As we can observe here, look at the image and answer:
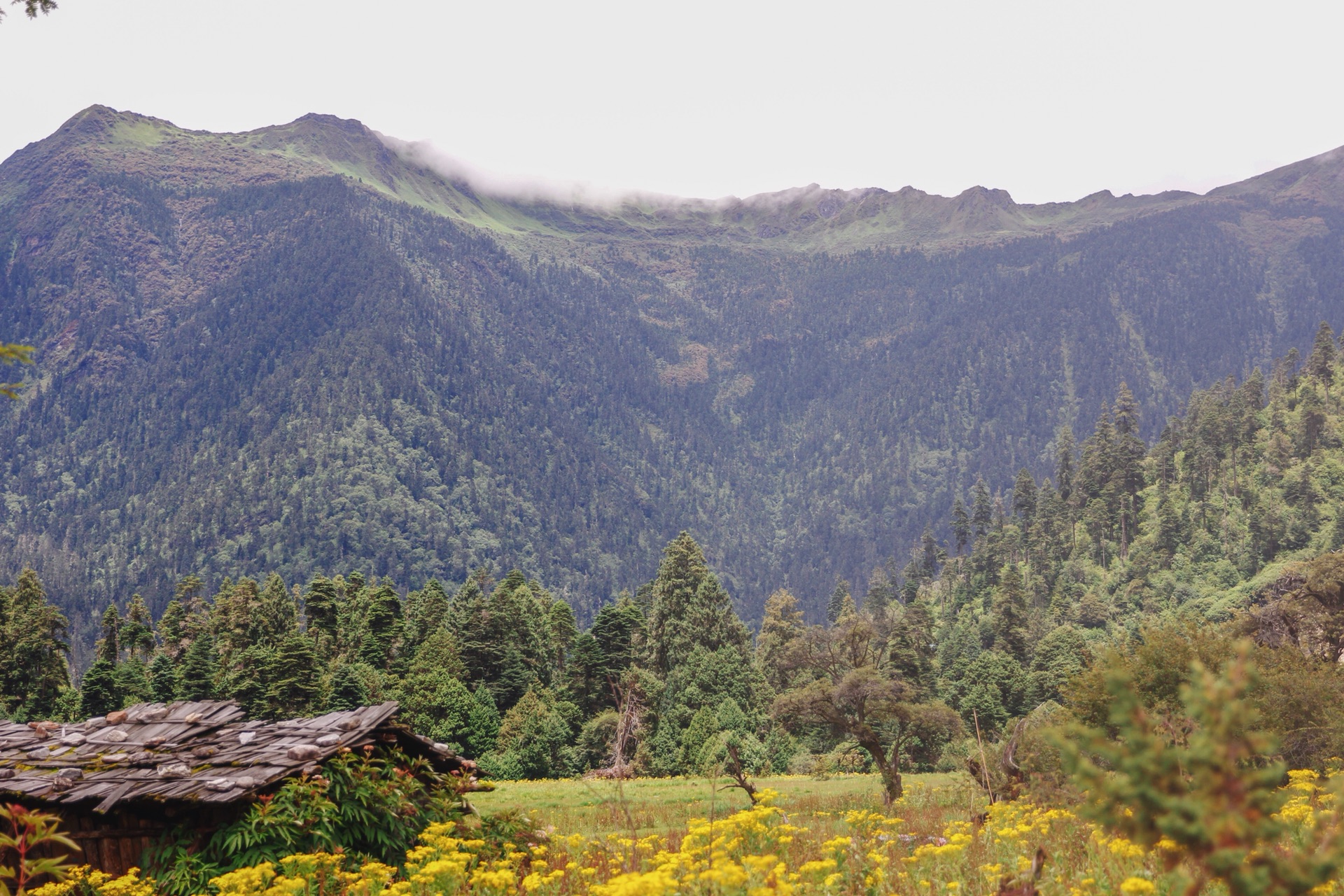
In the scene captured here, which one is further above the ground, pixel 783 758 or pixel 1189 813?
pixel 1189 813

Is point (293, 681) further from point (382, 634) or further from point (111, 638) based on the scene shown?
point (111, 638)

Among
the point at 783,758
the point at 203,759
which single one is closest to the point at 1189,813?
the point at 203,759

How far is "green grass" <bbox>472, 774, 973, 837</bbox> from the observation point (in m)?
25.8

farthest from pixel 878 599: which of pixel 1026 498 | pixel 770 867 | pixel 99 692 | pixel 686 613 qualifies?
pixel 770 867

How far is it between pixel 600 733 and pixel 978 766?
34.9 meters

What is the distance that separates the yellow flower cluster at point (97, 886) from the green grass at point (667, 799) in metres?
7.88

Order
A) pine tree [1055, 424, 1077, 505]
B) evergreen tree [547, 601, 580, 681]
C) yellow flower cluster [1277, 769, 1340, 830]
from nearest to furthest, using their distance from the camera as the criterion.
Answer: yellow flower cluster [1277, 769, 1340, 830] → evergreen tree [547, 601, 580, 681] → pine tree [1055, 424, 1077, 505]

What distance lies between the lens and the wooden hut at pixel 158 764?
13.4 metres

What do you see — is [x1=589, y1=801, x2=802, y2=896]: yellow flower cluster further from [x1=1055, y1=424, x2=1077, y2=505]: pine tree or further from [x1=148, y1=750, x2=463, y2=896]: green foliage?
[x1=1055, y1=424, x2=1077, y2=505]: pine tree

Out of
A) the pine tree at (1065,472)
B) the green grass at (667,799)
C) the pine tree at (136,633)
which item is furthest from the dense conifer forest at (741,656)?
the pine tree at (1065,472)

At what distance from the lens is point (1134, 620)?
3563 inches

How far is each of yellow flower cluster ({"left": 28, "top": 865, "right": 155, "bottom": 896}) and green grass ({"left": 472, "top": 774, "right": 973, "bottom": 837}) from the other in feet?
25.9

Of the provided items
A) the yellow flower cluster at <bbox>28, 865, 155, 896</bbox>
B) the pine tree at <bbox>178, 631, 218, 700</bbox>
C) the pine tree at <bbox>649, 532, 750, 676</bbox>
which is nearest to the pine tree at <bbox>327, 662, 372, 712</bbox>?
the pine tree at <bbox>178, 631, 218, 700</bbox>

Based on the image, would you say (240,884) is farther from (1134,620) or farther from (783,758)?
(1134,620)
